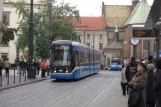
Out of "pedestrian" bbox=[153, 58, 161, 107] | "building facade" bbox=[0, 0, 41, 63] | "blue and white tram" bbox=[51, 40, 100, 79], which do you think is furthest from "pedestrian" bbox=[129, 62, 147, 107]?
"building facade" bbox=[0, 0, 41, 63]

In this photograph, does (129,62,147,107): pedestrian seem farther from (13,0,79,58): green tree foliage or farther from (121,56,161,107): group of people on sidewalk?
(13,0,79,58): green tree foliage

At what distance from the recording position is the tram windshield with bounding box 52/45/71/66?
3362 centimetres

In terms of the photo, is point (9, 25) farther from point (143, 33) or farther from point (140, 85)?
point (140, 85)

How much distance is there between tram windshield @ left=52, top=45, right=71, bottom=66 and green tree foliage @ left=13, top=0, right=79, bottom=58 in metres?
14.1

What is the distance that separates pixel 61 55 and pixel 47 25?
17.5 m

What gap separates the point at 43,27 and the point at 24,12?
28.5 feet

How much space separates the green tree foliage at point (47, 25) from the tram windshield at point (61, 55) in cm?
1411

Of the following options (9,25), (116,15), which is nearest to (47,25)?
(9,25)

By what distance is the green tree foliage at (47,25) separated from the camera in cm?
5066

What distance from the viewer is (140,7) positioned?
367ft

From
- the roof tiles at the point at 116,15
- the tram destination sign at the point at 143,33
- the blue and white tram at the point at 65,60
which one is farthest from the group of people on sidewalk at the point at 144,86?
the roof tiles at the point at 116,15

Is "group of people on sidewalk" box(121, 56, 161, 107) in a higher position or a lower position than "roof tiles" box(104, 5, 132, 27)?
lower

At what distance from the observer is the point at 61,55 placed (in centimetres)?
3381

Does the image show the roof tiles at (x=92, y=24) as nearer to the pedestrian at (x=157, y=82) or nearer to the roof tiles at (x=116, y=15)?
the roof tiles at (x=116, y=15)
